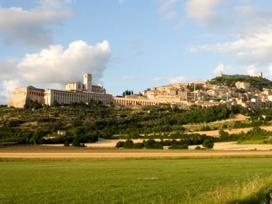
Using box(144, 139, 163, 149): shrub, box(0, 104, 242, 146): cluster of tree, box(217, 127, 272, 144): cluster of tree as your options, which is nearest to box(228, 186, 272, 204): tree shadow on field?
box(144, 139, 163, 149): shrub

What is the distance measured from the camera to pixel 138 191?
24.9 metres

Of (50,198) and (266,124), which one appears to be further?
(266,124)

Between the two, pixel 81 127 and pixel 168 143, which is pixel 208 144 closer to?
pixel 168 143

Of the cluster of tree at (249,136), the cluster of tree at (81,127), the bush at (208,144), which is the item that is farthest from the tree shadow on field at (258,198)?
the cluster of tree at (81,127)

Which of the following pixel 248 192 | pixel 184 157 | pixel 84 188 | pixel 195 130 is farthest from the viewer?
pixel 195 130

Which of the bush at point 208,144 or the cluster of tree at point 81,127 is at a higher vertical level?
the cluster of tree at point 81,127

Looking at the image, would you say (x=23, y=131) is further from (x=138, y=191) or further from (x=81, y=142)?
(x=138, y=191)

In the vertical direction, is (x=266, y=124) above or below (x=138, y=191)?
above

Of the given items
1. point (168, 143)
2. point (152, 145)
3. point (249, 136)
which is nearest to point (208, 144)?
point (168, 143)

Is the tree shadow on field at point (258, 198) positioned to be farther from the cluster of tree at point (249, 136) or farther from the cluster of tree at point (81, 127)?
the cluster of tree at point (81, 127)

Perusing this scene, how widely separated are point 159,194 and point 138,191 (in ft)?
5.56

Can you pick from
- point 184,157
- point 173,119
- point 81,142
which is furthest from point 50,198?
point 173,119

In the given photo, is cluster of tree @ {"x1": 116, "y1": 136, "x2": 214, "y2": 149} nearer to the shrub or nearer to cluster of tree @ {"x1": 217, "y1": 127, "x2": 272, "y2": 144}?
the shrub

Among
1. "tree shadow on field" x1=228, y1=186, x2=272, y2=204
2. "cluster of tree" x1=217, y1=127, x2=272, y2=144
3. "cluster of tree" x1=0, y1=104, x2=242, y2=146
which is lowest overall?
"tree shadow on field" x1=228, y1=186, x2=272, y2=204
